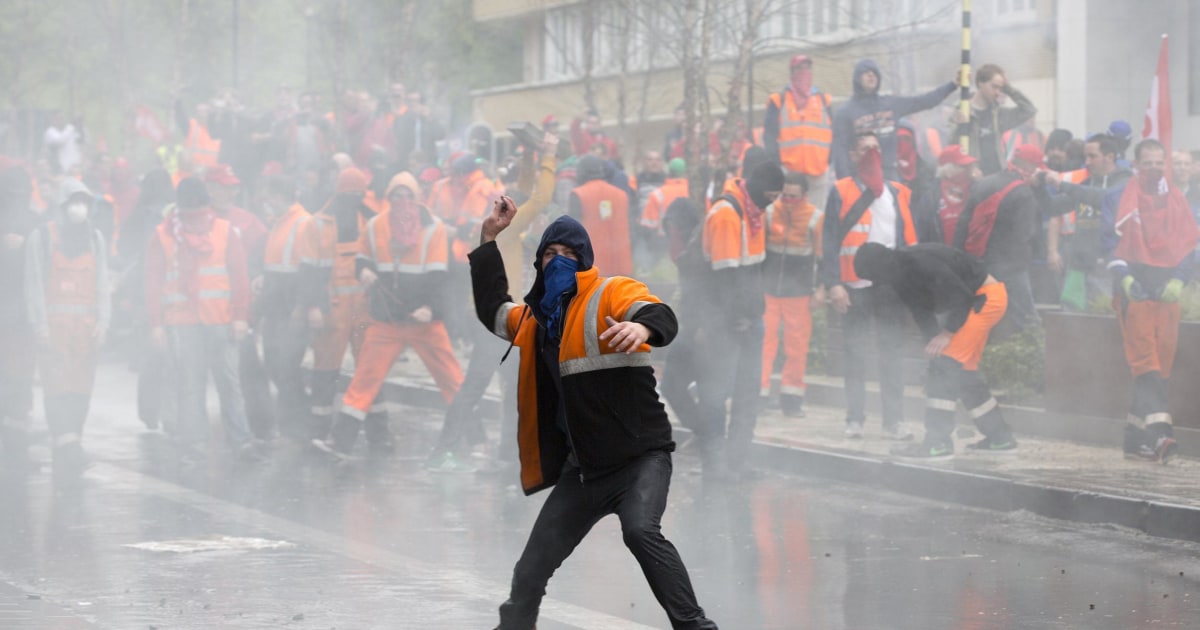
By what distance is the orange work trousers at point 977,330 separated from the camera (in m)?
10.0

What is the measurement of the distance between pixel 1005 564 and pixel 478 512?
8.74 feet

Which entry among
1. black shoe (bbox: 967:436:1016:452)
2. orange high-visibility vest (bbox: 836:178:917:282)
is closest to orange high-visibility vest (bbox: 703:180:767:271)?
orange high-visibility vest (bbox: 836:178:917:282)

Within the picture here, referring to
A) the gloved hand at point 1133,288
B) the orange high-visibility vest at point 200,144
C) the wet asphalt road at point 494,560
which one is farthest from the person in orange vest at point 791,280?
the orange high-visibility vest at point 200,144

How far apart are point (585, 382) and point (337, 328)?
6222 millimetres

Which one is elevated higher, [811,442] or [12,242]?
[12,242]

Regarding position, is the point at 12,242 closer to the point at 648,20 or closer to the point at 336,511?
the point at 336,511

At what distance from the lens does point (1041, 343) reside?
37.4 ft

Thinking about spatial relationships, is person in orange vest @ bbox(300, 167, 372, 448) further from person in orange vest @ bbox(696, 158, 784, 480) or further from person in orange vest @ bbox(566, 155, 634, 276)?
person in orange vest @ bbox(696, 158, 784, 480)

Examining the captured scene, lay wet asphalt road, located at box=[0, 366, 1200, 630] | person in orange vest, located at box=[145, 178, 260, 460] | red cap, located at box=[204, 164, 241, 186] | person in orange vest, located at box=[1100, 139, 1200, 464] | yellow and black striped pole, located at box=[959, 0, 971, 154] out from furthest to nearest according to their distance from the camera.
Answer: red cap, located at box=[204, 164, 241, 186]
yellow and black striped pole, located at box=[959, 0, 971, 154]
person in orange vest, located at box=[145, 178, 260, 460]
person in orange vest, located at box=[1100, 139, 1200, 464]
wet asphalt road, located at box=[0, 366, 1200, 630]

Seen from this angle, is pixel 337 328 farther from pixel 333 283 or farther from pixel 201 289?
pixel 201 289

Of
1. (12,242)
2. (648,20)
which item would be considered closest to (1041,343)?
(12,242)

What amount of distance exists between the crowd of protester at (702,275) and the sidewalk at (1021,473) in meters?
0.25

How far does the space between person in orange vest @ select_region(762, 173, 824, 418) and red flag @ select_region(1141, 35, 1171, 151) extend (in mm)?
2213

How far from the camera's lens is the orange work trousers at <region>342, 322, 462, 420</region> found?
10773 mm
